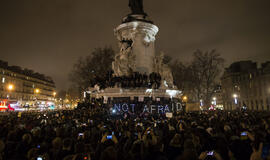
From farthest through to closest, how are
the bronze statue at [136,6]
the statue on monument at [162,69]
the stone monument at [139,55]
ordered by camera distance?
the bronze statue at [136,6]
the statue on monument at [162,69]
the stone monument at [139,55]

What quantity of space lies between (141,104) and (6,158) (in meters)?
16.1

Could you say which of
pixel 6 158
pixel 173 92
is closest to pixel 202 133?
pixel 6 158

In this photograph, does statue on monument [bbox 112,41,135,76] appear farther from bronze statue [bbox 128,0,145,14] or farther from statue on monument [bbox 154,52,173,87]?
bronze statue [bbox 128,0,145,14]

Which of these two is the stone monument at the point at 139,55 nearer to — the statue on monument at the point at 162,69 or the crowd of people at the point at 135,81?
the statue on monument at the point at 162,69

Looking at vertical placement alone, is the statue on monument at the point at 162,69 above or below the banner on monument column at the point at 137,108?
above

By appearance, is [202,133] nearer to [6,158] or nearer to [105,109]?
[6,158]

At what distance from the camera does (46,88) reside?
330 ft

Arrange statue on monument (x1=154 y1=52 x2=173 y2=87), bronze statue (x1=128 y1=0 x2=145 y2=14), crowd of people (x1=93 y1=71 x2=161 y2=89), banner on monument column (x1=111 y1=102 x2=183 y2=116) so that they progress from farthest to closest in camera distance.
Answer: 1. bronze statue (x1=128 y1=0 x2=145 y2=14)
2. statue on monument (x1=154 y1=52 x2=173 y2=87)
3. crowd of people (x1=93 y1=71 x2=161 y2=89)
4. banner on monument column (x1=111 y1=102 x2=183 y2=116)

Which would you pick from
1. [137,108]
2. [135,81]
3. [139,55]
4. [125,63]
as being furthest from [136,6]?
[137,108]

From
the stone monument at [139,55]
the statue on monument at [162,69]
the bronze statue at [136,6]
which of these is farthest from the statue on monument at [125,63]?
the bronze statue at [136,6]

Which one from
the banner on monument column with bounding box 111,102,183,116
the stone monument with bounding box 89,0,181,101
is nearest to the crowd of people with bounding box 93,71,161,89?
the stone monument with bounding box 89,0,181,101

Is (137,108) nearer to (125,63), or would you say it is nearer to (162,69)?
(125,63)

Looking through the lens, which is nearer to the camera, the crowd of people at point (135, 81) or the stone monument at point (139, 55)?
the crowd of people at point (135, 81)

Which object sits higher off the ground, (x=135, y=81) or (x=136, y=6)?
(x=136, y=6)
